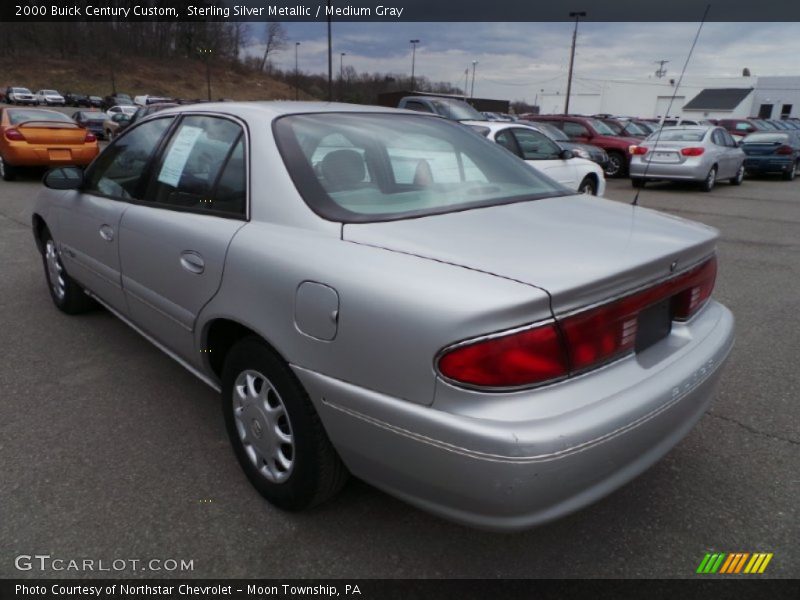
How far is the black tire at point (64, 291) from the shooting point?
4.20 metres

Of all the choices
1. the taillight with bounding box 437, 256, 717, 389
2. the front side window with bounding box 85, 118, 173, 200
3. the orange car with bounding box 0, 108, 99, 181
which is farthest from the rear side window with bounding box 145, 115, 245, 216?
the orange car with bounding box 0, 108, 99, 181

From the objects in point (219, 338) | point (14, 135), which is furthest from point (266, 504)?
point (14, 135)

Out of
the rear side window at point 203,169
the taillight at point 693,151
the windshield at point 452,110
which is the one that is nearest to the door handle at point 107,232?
the rear side window at point 203,169

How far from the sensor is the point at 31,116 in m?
11.7

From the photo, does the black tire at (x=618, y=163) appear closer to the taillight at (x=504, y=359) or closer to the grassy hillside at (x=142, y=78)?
the taillight at (x=504, y=359)

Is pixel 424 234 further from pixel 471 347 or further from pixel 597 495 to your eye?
pixel 597 495

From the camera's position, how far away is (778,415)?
10.0 feet

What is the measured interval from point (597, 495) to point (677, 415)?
1.46 ft

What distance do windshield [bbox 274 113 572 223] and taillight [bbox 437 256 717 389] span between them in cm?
71

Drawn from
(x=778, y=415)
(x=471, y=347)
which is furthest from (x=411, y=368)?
(x=778, y=415)

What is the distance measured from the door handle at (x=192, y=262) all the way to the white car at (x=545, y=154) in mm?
6920

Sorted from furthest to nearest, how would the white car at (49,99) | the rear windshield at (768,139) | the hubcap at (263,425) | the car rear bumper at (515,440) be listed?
the white car at (49,99), the rear windshield at (768,139), the hubcap at (263,425), the car rear bumper at (515,440)

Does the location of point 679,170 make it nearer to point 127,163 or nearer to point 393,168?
point 393,168

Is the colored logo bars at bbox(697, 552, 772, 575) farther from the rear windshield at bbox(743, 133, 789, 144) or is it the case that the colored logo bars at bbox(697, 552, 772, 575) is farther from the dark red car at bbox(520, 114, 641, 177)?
the rear windshield at bbox(743, 133, 789, 144)
